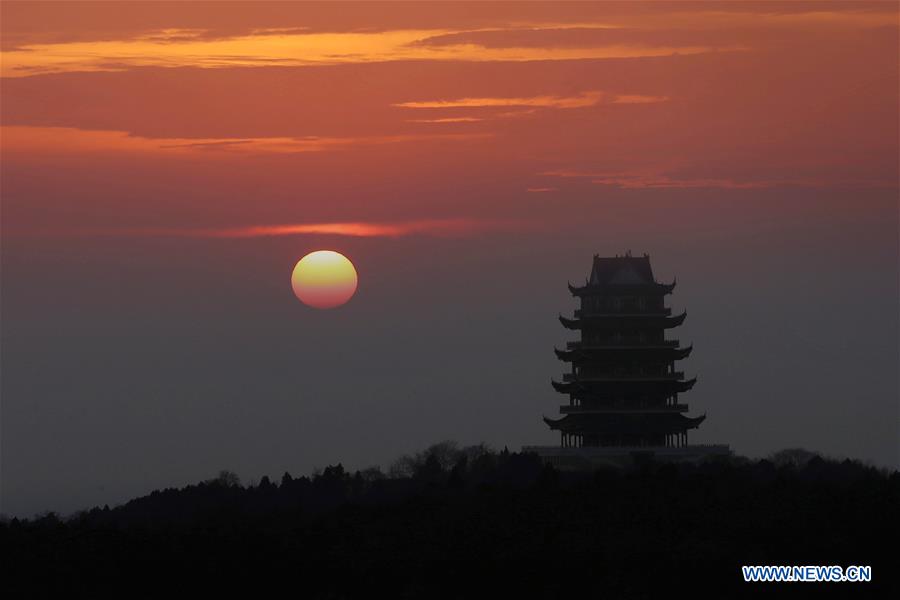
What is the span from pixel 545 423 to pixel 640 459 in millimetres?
22092

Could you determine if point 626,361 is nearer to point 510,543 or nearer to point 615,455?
point 615,455

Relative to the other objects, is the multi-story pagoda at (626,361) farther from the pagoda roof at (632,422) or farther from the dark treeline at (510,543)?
the dark treeline at (510,543)

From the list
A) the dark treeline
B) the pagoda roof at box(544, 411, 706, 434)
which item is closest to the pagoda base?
the pagoda roof at box(544, 411, 706, 434)

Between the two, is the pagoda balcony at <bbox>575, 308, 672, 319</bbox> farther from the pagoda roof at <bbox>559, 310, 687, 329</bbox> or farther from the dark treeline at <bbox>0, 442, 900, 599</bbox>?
the dark treeline at <bbox>0, 442, 900, 599</bbox>

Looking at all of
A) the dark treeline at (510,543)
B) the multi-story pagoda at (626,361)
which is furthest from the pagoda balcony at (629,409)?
the dark treeline at (510,543)

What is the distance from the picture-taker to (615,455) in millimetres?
147250

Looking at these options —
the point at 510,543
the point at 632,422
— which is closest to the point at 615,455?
the point at 632,422

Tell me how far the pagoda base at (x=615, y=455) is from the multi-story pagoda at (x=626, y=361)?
20.6ft

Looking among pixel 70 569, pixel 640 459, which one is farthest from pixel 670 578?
pixel 640 459

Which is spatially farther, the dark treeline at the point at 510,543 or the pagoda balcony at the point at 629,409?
the pagoda balcony at the point at 629,409

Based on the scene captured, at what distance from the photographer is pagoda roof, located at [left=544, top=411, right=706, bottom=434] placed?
6048 inches

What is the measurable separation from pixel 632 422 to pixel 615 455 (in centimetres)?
707

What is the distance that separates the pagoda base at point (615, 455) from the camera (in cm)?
14550

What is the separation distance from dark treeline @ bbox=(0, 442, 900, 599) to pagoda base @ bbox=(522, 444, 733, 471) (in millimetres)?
16421
